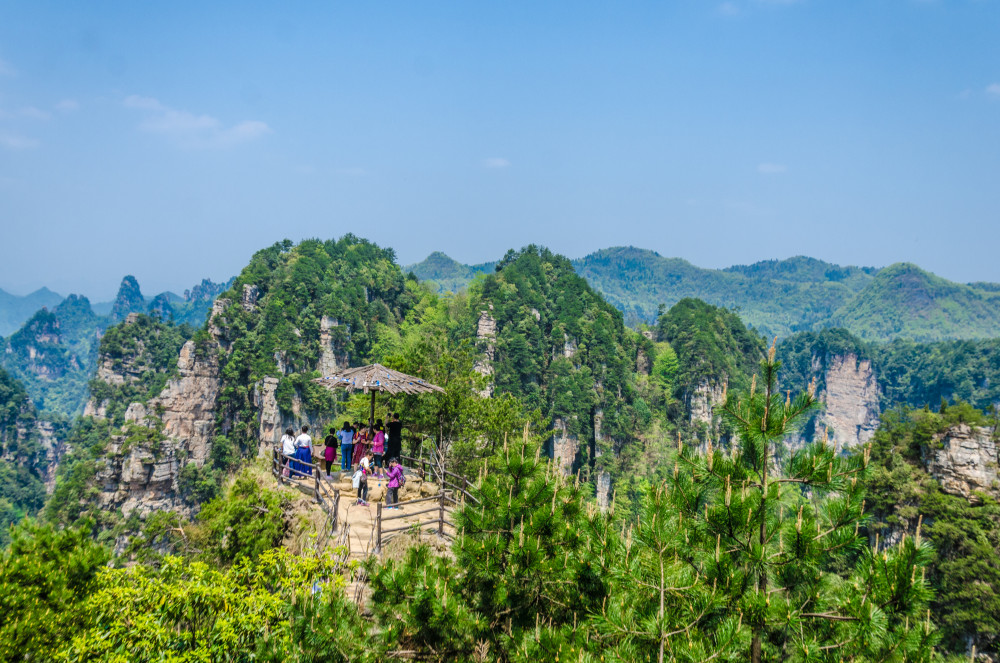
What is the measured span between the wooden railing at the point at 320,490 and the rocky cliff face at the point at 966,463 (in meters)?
26.6

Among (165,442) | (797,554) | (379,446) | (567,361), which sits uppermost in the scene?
(797,554)

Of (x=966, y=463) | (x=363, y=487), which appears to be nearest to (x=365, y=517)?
(x=363, y=487)

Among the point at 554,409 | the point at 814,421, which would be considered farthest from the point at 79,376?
the point at 814,421

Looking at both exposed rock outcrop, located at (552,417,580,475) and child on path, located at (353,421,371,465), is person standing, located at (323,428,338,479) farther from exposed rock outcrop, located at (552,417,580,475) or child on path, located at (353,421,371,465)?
exposed rock outcrop, located at (552,417,580,475)

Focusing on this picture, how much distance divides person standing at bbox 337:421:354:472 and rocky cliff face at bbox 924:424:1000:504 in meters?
25.8

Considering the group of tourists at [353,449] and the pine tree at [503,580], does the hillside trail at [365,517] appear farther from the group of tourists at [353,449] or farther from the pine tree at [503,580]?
the pine tree at [503,580]

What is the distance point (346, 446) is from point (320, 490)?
2.00 metres

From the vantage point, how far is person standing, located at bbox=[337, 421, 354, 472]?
14352 millimetres

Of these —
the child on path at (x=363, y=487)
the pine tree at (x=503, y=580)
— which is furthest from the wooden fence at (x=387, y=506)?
the pine tree at (x=503, y=580)

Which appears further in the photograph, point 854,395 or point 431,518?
point 854,395

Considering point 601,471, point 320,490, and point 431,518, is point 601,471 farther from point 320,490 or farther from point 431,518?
point 320,490

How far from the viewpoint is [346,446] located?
47.3ft

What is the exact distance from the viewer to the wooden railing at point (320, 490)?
35.0 feet

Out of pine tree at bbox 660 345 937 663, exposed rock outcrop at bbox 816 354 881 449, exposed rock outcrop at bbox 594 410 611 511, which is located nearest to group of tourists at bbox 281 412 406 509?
pine tree at bbox 660 345 937 663
